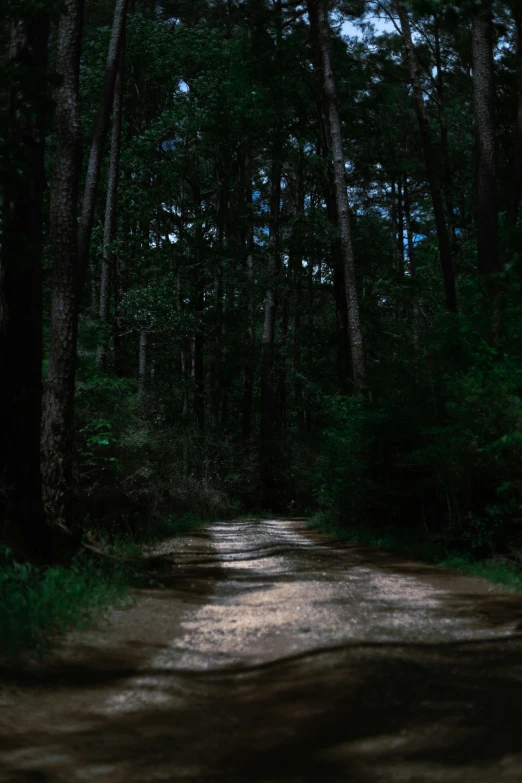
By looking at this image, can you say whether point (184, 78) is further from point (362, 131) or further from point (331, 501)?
point (331, 501)

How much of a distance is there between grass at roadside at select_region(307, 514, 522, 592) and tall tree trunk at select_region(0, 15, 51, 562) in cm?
585

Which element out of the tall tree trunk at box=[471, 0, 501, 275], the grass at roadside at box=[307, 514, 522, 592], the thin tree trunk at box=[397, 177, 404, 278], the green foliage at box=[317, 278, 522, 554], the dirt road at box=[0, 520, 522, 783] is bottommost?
the grass at roadside at box=[307, 514, 522, 592]

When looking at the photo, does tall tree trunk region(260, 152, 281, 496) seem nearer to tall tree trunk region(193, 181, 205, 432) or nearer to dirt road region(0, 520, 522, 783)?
tall tree trunk region(193, 181, 205, 432)

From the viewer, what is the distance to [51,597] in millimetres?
7375

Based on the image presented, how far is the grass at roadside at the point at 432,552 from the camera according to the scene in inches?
413

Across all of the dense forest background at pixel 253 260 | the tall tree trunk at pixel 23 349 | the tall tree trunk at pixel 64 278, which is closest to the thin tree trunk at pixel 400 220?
the dense forest background at pixel 253 260

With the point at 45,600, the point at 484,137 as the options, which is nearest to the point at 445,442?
the point at 45,600

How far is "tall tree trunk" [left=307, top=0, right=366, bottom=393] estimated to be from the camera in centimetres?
2244

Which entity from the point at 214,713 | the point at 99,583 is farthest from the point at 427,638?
the point at 99,583

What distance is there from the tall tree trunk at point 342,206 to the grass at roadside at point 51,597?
12402 millimetres

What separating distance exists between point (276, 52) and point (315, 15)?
5.86ft

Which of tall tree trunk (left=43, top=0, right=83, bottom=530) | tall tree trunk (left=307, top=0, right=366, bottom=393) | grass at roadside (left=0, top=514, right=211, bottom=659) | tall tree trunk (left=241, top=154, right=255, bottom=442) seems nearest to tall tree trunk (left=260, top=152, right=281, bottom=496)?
tall tree trunk (left=241, top=154, right=255, bottom=442)

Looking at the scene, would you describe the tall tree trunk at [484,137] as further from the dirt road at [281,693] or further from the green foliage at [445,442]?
the dirt road at [281,693]

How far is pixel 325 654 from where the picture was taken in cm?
597
